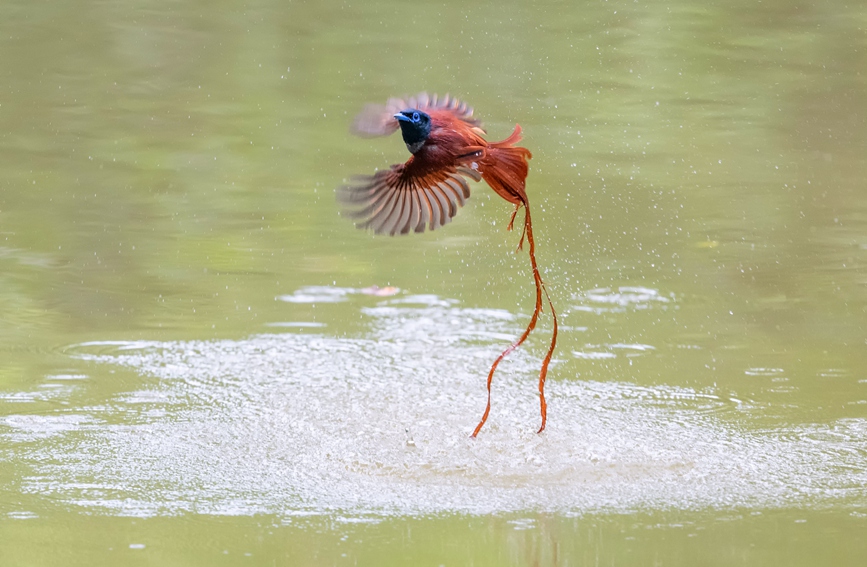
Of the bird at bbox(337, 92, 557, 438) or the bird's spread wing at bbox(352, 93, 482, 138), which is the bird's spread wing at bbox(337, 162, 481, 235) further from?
the bird's spread wing at bbox(352, 93, 482, 138)

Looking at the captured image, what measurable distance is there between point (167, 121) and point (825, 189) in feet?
11.8

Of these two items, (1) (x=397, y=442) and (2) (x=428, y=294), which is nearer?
(1) (x=397, y=442)

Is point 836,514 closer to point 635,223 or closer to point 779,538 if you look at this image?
point 779,538

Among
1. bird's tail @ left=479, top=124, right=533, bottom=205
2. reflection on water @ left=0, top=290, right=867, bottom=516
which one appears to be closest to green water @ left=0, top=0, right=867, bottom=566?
reflection on water @ left=0, top=290, right=867, bottom=516

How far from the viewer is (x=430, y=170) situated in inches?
116

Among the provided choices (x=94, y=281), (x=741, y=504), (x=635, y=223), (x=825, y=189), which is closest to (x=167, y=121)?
(x=94, y=281)

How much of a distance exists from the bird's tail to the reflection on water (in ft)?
2.68

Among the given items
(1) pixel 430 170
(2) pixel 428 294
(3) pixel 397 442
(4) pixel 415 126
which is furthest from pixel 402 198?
(2) pixel 428 294

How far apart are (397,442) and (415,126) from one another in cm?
102

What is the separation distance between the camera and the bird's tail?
2906mm

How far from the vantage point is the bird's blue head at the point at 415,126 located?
9.25ft

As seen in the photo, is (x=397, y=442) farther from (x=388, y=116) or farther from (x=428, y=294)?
(x=428, y=294)

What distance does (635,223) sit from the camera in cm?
542

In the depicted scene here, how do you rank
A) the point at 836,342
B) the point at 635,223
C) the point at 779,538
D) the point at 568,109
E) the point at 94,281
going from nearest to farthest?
the point at 779,538
the point at 836,342
the point at 94,281
the point at 635,223
the point at 568,109
